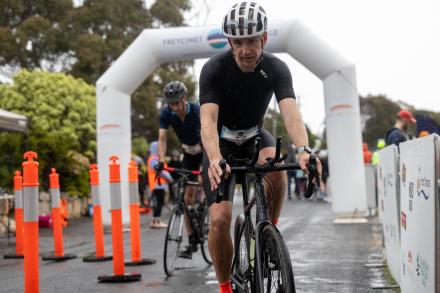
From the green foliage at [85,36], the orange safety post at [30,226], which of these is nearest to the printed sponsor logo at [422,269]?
the orange safety post at [30,226]

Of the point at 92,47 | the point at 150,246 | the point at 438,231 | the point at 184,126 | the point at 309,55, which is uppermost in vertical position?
the point at 92,47

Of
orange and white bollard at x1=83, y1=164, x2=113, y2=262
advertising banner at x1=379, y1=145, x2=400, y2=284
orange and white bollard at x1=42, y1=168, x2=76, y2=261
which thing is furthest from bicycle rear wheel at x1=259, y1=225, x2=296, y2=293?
orange and white bollard at x1=42, y1=168, x2=76, y2=261

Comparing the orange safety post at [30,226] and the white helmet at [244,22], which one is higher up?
the white helmet at [244,22]

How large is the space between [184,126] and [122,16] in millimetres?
31154

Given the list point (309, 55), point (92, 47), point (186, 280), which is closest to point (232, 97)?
point (186, 280)

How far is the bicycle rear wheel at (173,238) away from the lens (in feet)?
28.3

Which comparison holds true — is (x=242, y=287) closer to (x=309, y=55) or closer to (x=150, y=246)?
(x=150, y=246)

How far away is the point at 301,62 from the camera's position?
1570 centimetres

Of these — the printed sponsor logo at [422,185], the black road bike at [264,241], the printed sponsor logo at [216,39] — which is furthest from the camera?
the printed sponsor logo at [216,39]

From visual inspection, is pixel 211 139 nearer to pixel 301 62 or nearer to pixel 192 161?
pixel 192 161

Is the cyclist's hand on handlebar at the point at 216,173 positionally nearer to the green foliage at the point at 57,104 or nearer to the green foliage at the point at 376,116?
the green foliage at the point at 57,104

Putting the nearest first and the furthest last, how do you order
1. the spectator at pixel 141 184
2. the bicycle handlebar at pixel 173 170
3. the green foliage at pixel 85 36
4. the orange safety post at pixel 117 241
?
1. the orange safety post at pixel 117 241
2. the bicycle handlebar at pixel 173 170
3. the spectator at pixel 141 184
4. the green foliage at pixel 85 36

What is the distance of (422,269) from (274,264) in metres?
1.11

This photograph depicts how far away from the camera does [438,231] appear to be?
4324 millimetres
